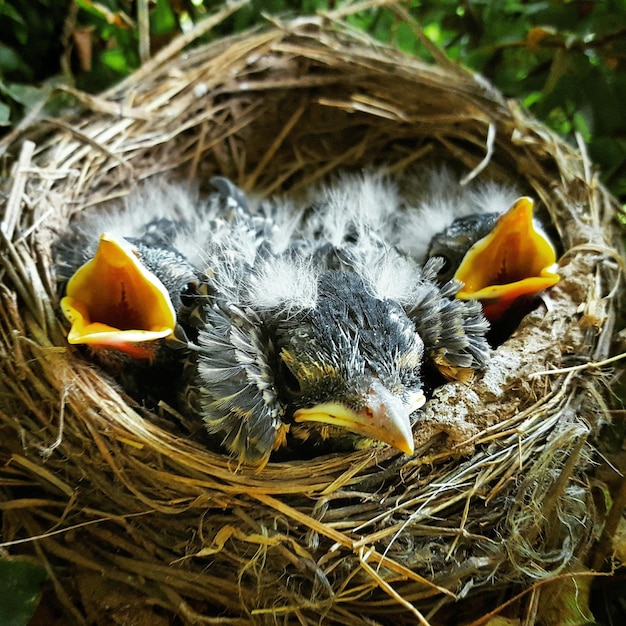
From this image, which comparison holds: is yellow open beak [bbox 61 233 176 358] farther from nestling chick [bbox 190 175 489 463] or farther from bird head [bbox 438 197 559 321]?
bird head [bbox 438 197 559 321]

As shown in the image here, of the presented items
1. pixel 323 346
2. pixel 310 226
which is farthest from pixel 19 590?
pixel 310 226

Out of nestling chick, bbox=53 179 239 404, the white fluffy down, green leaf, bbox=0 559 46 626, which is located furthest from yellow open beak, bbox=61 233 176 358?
green leaf, bbox=0 559 46 626

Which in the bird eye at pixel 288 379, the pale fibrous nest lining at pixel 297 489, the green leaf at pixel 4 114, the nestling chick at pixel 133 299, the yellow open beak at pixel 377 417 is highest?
the green leaf at pixel 4 114

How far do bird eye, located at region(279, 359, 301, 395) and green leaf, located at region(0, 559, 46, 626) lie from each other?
457 millimetres

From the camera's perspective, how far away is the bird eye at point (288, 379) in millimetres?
845

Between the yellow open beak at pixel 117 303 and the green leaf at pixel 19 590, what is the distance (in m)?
0.34

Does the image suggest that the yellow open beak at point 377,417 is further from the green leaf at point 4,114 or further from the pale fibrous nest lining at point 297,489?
the green leaf at point 4,114

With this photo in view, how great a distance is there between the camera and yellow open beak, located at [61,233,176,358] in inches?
35.3

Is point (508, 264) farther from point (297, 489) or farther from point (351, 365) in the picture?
point (297, 489)

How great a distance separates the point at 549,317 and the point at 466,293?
151 mm

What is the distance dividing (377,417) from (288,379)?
0.52 ft

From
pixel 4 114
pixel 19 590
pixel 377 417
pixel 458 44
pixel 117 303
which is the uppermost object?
pixel 4 114

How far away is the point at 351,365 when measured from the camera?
79cm

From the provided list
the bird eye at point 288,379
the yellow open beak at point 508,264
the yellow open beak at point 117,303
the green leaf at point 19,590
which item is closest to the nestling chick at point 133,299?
the yellow open beak at point 117,303
